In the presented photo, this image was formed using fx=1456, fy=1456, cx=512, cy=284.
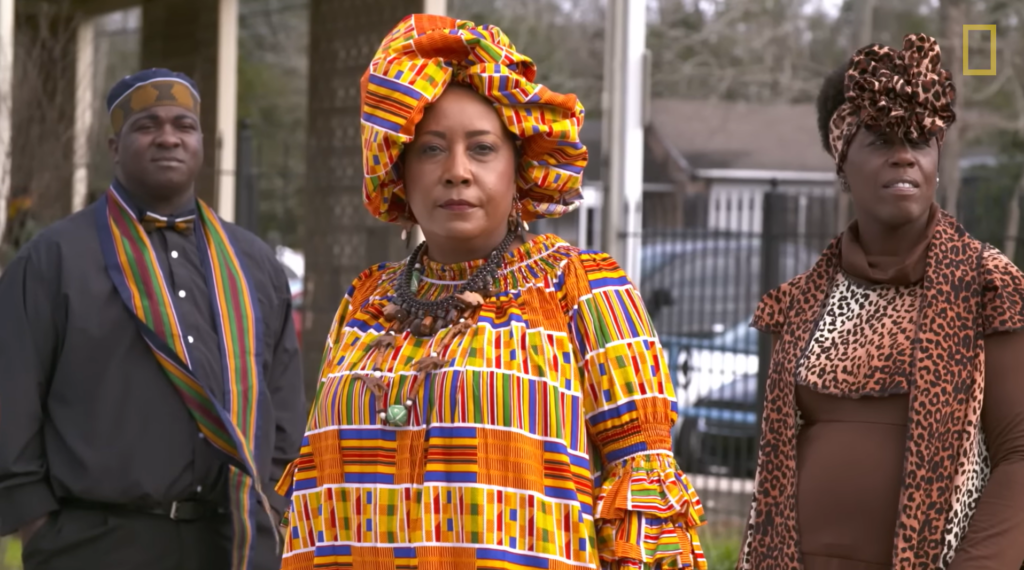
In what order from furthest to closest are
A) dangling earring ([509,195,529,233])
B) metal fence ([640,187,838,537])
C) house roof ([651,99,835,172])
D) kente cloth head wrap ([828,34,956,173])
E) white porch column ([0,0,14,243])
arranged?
house roof ([651,99,835,172]), metal fence ([640,187,838,537]), white porch column ([0,0,14,243]), kente cloth head wrap ([828,34,956,173]), dangling earring ([509,195,529,233])

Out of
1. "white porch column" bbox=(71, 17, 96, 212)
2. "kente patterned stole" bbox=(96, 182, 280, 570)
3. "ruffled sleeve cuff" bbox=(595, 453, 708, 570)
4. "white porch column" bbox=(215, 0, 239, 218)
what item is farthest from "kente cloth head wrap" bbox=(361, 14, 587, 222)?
"white porch column" bbox=(215, 0, 239, 218)

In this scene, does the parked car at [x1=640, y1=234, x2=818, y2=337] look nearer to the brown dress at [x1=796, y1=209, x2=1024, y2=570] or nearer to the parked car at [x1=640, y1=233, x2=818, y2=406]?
the parked car at [x1=640, y1=233, x2=818, y2=406]

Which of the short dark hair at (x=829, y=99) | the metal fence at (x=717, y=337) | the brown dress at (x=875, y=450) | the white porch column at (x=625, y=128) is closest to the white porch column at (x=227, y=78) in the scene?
the metal fence at (x=717, y=337)

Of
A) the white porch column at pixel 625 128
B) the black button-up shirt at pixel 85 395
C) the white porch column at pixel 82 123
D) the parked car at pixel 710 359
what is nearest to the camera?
the black button-up shirt at pixel 85 395

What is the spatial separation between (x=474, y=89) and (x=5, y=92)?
6.10 m

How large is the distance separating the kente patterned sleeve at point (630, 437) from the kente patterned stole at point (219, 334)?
1.72 meters

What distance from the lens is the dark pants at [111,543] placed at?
4336 mm

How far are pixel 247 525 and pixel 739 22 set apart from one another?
28.5m

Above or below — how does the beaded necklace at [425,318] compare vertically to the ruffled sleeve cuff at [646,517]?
above

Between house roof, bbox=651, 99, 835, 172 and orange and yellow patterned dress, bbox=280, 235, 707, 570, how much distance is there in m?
33.2

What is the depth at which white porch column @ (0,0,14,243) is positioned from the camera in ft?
27.4

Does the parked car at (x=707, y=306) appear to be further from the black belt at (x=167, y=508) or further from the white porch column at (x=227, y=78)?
the black belt at (x=167, y=508)

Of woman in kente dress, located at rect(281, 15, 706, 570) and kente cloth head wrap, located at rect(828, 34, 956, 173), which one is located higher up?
kente cloth head wrap, located at rect(828, 34, 956, 173)

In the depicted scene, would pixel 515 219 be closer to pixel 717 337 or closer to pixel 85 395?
pixel 85 395
